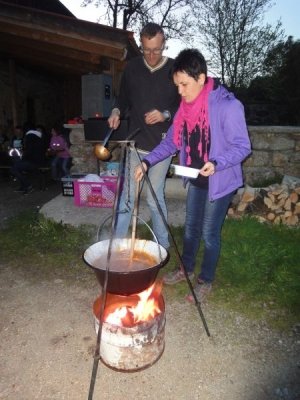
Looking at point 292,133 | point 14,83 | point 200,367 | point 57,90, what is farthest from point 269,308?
point 57,90

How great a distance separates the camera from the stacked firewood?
494 centimetres

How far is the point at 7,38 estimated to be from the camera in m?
8.53

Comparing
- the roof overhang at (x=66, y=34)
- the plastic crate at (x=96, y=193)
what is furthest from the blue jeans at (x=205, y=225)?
the roof overhang at (x=66, y=34)

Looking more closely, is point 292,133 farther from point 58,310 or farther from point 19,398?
point 19,398

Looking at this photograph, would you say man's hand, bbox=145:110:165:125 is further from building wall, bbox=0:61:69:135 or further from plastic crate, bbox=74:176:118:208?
building wall, bbox=0:61:69:135

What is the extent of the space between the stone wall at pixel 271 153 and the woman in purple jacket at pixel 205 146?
359 centimetres

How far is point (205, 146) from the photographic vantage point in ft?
9.05

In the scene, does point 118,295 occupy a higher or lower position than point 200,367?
higher

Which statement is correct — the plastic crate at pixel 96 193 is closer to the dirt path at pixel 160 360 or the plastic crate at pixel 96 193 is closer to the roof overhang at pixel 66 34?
the dirt path at pixel 160 360

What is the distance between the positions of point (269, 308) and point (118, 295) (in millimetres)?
1653

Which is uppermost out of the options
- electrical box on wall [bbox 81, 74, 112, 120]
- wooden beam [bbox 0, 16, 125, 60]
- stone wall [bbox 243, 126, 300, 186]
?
wooden beam [bbox 0, 16, 125, 60]

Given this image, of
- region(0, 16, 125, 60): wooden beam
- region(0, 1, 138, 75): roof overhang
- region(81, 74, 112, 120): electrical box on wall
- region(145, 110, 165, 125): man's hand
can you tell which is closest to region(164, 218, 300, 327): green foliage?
region(145, 110, 165, 125): man's hand

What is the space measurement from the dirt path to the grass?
283 mm

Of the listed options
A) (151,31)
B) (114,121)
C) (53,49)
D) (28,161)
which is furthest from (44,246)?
(53,49)
